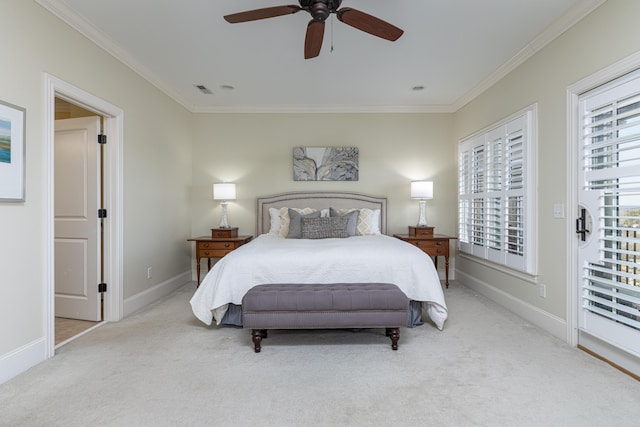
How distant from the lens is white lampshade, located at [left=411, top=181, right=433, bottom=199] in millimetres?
4871

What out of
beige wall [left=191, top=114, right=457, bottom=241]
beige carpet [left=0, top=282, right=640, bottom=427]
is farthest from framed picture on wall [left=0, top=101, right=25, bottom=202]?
beige wall [left=191, top=114, right=457, bottom=241]

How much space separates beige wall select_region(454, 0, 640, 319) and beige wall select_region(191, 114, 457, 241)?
169cm

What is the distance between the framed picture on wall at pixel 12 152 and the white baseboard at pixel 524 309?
4452 millimetres

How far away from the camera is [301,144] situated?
5.29 meters

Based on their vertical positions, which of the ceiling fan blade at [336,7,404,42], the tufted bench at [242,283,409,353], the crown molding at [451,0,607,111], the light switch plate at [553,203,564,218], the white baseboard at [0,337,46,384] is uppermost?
the crown molding at [451,0,607,111]

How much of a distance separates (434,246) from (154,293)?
386 centimetres

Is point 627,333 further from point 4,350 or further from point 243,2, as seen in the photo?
point 4,350

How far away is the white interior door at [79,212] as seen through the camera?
3.34 meters

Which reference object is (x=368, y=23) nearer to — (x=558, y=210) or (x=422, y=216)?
(x=558, y=210)

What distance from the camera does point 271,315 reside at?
8.42 ft

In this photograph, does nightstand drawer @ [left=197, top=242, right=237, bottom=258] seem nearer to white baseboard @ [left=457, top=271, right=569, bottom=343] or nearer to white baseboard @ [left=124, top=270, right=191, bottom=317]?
white baseboard @ [left=124, top=270, right=191, bottom=317]

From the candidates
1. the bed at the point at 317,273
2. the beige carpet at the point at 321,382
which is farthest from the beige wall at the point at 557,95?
the bed at the point at 317,273

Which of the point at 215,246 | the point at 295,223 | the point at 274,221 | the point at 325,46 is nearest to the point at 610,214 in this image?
the point at 325,46

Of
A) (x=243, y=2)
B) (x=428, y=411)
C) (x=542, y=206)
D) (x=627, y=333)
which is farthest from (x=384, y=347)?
(x=243, y=2)
